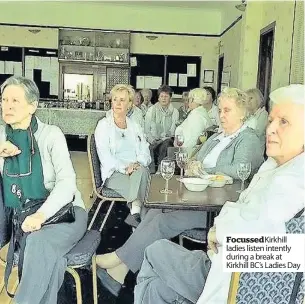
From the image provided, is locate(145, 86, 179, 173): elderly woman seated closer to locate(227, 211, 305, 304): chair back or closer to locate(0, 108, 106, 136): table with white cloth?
locate(0, 108, 106, 136): table with white cloth

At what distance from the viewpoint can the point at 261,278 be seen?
1.32 m

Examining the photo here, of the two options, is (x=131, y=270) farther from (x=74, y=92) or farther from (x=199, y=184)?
(x=74, y=92)

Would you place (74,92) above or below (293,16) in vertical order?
below

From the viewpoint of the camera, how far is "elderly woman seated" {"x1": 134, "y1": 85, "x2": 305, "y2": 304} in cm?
131

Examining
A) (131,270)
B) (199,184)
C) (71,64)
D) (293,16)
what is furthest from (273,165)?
(71,64)

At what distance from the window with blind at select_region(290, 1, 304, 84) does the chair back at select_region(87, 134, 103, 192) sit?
1.84m

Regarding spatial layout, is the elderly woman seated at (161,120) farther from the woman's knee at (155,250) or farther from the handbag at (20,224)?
the woman's knee at (155,250)

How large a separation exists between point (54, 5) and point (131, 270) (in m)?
7.71

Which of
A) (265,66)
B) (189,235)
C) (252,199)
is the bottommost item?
(189,235)

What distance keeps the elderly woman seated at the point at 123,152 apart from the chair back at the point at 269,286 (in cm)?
190

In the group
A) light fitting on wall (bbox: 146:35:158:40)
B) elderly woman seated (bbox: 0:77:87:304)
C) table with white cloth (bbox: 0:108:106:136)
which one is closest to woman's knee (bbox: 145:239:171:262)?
elderly woman seated (bbox: 0:77:87:304)

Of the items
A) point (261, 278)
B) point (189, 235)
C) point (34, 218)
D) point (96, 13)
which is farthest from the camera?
point (96, 13)

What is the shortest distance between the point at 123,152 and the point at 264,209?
2.39 metres

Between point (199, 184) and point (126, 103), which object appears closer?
point (199, 184)
